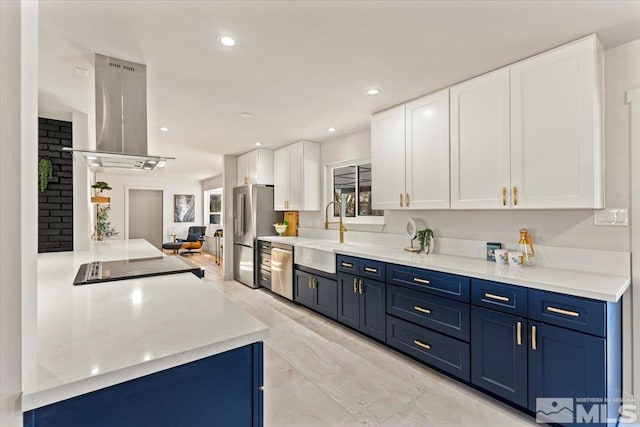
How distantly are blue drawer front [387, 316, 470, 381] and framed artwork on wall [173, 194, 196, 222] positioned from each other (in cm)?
853

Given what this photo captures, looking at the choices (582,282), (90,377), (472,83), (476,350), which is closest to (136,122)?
(90,377)

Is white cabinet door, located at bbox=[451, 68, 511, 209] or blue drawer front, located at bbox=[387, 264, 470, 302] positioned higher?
white cabinet door, located at bbox=[451, 68, 511, 209]

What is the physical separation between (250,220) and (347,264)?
2.43m

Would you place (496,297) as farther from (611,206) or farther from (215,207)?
(215,207)

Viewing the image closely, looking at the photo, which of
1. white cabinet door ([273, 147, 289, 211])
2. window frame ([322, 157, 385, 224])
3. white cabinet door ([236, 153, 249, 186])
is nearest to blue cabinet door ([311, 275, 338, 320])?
window frame ([322, 157, 385, 224])

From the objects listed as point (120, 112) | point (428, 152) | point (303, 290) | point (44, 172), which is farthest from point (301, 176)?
point (44, 172)

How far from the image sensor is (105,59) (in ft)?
6.93

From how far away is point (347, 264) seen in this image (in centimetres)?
319

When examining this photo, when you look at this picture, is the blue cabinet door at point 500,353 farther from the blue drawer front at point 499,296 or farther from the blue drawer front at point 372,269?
the blue drawer front at point 372,269

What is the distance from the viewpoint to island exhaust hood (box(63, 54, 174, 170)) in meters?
2.14

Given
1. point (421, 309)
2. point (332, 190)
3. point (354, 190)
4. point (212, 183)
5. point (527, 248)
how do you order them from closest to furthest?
1. point (527, 248)
2. point (421, 309)
3. point (354, 190)
4. point (332, 190)
5. point (212, 183)

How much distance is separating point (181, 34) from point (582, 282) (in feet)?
9.14

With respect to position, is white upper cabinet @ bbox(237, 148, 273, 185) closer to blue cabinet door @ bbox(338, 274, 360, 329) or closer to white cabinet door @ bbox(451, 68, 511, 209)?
blue cabinet door @ bbox(338, 274, 360, 329)

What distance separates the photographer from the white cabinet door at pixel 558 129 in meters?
1.86
